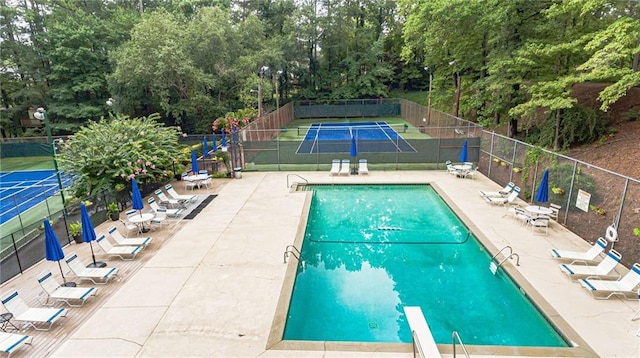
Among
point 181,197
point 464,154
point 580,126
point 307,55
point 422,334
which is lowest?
point 422,334

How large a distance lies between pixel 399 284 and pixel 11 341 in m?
7.67

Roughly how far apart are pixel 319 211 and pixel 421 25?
1250 centimetres

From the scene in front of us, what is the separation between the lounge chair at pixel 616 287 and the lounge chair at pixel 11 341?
10.8 meters

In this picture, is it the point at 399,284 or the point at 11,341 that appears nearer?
the point at 11,341

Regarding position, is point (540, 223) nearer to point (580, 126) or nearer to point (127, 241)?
point (580, 126)

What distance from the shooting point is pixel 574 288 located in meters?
7.29

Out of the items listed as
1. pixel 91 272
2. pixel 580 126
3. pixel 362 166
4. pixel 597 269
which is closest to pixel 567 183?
pixel 597 269

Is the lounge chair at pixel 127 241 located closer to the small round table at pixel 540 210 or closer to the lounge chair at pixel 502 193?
the small round table at pixel 540 210

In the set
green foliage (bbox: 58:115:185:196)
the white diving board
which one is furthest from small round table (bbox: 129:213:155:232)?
the white diving board

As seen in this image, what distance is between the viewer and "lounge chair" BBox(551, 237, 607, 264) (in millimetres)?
8094

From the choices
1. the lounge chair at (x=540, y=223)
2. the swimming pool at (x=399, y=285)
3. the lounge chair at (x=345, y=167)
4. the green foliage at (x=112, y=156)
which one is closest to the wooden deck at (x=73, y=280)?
the green foliage at (x=112, y=156)

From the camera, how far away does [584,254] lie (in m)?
8.27

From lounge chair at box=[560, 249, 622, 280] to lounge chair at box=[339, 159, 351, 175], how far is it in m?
10.8

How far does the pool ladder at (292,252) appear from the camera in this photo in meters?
8.62
